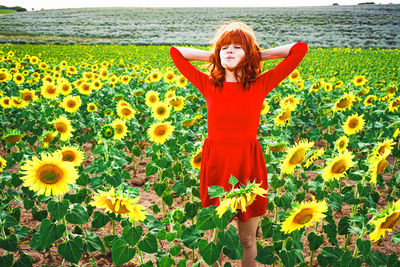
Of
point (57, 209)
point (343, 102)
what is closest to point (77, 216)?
point (57, 209)

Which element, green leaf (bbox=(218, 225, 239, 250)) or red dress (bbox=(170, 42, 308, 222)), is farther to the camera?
red dress (bbox=(170, 42, 308, 222))

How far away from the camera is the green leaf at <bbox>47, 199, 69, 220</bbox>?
170cm

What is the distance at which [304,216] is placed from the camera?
173 cm

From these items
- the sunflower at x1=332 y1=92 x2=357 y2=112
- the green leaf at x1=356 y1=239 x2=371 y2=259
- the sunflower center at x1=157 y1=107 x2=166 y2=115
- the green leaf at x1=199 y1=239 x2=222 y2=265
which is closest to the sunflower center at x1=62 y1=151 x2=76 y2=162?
the sunflower center at x1=157 y1=107 x2=166 y2=115

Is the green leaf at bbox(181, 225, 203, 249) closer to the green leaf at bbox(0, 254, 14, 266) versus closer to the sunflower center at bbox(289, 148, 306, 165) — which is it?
the sunflower center at bbox(289, 148, 306, 165)

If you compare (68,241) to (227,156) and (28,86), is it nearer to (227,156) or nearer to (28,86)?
(227,156)

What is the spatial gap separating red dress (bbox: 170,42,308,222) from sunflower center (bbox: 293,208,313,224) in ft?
1.03

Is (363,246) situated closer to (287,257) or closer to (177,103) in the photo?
(287,257)

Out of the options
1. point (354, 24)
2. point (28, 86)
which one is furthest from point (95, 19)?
point (28, 86)

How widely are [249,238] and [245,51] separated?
141 cm

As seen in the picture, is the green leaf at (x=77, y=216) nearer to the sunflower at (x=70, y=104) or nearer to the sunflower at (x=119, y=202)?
the sunflower at (x=119, y=202)

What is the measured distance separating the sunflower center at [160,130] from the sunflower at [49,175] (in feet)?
4.42

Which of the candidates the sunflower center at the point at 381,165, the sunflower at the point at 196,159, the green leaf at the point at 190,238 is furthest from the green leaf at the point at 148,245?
the sunflower center at the point at 381,165

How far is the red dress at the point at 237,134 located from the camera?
1953 millimetres
